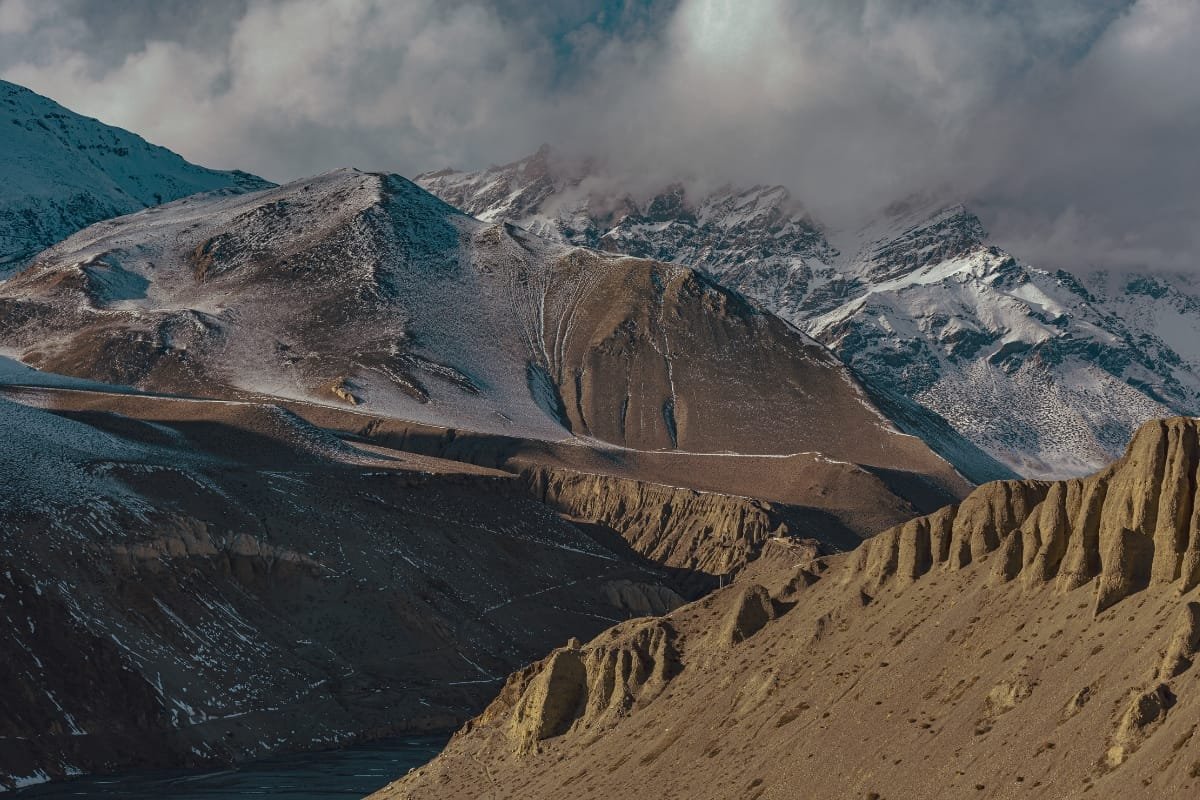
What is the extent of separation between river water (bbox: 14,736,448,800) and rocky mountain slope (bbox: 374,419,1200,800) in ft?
132

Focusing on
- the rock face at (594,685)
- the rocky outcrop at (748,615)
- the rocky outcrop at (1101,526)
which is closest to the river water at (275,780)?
the rock face at (594,685)

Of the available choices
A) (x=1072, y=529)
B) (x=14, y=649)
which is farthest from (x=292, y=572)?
(x=1072, y=529)

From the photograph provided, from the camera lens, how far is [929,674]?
58.9 metres

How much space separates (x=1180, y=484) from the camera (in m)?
52.7

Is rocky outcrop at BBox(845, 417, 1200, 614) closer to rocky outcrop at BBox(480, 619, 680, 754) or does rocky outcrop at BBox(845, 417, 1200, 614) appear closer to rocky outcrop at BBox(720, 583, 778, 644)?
rocky outcrop at BBox(720, 583, 778, 644)

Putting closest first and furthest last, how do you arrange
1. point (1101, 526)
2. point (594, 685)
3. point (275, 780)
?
point (1101, 526) → point (594, 685) → point (275, 780)

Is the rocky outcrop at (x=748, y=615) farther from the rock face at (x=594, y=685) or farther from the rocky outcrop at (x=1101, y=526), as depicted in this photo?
the rocky outcrop at (x=1101, y=526)

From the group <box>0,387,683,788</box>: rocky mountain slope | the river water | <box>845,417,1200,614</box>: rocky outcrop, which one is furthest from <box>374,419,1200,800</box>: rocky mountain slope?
<box>0,387,683,788</box>: rocky mountain slope

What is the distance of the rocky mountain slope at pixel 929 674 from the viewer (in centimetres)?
4809

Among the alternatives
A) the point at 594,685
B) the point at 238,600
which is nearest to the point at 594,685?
the point at 594,685

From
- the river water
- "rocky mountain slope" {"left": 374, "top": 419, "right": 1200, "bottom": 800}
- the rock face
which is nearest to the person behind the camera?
"rocky mountain slope" {"left": 374, "top": 419, "right": 1200, "bottom": 800}

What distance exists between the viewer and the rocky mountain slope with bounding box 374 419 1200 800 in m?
48.1

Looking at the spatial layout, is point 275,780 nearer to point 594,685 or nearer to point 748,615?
point 594,685

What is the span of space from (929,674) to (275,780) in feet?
242
